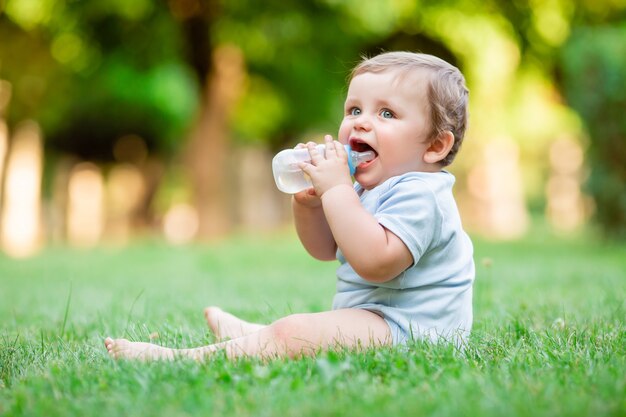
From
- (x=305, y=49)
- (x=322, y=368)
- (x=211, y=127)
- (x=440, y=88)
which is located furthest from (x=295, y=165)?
(x=305, y=49)

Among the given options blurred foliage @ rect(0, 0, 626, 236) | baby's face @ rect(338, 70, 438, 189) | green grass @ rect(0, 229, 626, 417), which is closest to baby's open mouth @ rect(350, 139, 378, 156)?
baby's face @ rect(338, 70, 438, 189)

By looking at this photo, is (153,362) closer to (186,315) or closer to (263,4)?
(186,315)

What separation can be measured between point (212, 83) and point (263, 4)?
176 cm

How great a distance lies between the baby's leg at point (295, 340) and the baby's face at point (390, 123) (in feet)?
1.80

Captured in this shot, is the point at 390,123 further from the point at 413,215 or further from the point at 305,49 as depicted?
the point at 305,49

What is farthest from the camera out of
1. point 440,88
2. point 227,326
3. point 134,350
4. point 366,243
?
point 227,326

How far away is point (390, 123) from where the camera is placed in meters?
2.92

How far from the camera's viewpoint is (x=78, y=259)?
1048cm

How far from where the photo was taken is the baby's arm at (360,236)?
2.63m

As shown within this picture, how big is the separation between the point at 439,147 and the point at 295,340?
0.91 metres

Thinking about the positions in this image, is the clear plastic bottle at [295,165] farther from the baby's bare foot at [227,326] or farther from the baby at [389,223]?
the baby's bare foot at [227,326]

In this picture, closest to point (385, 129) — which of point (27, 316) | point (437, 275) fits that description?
point (437, 275)

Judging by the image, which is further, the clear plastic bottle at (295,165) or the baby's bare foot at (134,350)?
the clear plastic bottle at (295,165)

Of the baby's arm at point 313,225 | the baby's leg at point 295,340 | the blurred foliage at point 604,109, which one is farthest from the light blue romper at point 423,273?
the blurred foliage at point 604,109
